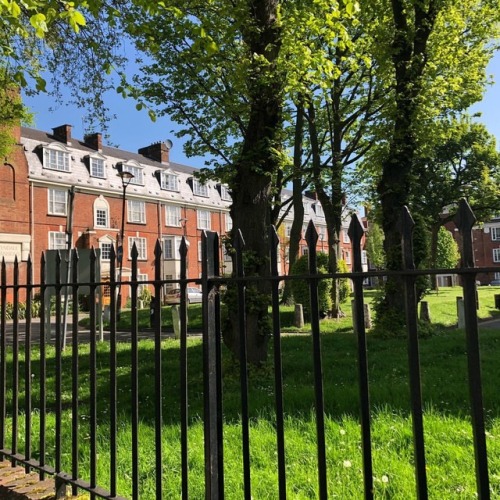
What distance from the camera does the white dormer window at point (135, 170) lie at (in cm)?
4043

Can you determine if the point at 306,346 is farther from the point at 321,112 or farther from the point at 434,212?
→ the point at 434,212

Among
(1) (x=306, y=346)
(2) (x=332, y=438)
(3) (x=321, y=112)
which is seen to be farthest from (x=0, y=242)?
(2) (x=332, y=438)

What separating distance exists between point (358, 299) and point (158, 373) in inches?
51.1

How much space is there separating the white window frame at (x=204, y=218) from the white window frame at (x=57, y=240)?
14.3 m

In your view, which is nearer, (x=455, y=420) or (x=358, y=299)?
(x=358, y=299)

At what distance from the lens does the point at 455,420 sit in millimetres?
4355

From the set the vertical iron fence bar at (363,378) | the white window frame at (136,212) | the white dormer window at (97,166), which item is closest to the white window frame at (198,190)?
the white window frame at (136,212)

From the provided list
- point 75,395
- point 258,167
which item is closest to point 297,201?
point 258,167

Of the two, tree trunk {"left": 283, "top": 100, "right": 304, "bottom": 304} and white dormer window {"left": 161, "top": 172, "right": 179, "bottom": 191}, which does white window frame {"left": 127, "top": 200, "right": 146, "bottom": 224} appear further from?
tree trunk {"left": 283, "top": 100, "right": 304, "bottom": 304}

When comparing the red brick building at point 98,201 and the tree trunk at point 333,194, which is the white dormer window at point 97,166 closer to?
the red brick building at point 98,201

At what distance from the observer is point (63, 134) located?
38562 mm

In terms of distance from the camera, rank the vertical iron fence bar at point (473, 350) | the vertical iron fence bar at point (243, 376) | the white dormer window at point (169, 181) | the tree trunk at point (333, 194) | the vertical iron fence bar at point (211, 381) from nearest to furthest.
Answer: the vertical iron fence bar at point (473, 350)
the vertical iron fence bar at point (243, 376)
the vertical iron fence bar at point (211, 381)
the tree trunk at point (333, 194)
the white dormer window at point (169, 181)

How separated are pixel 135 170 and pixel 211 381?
40.8 metres

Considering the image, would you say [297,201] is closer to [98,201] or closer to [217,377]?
[217,377]
